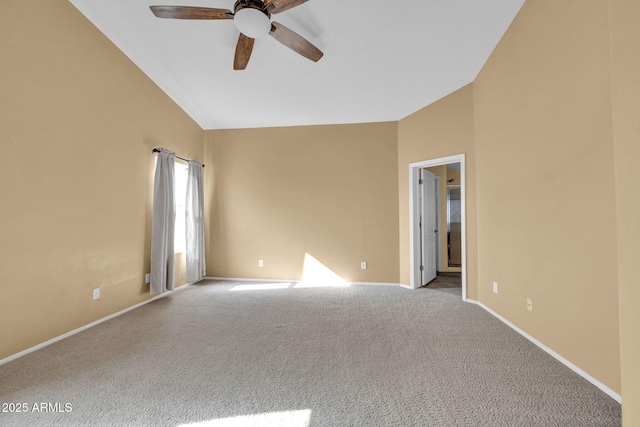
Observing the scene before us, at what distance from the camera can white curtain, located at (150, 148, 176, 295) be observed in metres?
3.45

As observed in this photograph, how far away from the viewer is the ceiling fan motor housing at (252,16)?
190 cm

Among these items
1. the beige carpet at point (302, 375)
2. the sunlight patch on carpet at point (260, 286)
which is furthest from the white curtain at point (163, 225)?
the sunlight patch on carpet at point (260, 286)

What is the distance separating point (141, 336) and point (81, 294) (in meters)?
0.82

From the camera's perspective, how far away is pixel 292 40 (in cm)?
227

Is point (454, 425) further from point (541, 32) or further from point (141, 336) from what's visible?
point (541, 32)

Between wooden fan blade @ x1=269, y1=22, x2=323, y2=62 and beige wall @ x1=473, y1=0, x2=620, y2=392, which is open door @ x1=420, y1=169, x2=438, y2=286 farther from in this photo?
wooden fan blade @ x1=269, y1=22, x2=323, y2=62

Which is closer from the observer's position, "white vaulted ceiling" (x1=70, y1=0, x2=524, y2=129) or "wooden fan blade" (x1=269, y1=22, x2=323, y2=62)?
"wooden fan blade" (x1=269, y1=22, x2=323, y2=62)

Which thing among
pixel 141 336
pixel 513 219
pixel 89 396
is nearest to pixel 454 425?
pixel 513 219

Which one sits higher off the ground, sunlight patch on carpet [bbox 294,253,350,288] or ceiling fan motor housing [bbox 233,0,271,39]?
ceiling fan motor housing [bbox 233,0,271,39]

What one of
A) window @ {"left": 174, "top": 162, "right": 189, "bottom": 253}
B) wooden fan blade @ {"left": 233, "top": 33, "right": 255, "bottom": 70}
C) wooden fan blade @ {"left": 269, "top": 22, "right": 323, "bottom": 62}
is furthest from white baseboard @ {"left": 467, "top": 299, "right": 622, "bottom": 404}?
window @ {"left": 174, "top": 162, "right": 189, "bottom": 253}

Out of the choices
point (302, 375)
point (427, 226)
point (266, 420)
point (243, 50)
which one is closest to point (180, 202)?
point (243, 50)

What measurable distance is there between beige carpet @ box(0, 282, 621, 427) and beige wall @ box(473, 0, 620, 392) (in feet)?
1.08

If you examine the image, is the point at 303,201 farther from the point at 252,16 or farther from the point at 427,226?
the point at 252,16

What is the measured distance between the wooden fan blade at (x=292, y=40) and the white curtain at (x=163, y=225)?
234cm
